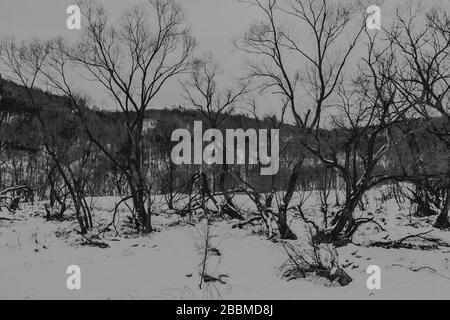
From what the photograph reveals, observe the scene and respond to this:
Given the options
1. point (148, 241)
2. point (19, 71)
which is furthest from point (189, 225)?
point (19, 71)

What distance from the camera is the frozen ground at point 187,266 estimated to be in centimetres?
968

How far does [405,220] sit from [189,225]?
9326mm

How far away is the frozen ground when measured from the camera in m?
9.68

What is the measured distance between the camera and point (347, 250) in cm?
1288

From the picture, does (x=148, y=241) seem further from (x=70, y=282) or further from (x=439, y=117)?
(x=439, y=117)

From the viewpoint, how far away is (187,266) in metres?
12.8

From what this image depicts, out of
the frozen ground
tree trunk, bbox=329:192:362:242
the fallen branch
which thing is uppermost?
tree trunk, bbox=329:192:362:242
